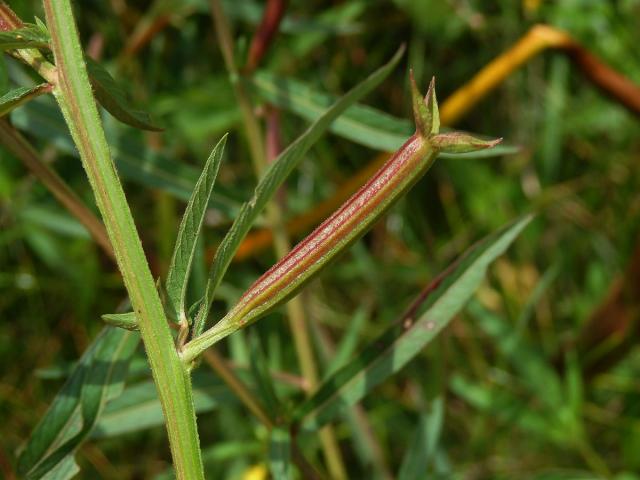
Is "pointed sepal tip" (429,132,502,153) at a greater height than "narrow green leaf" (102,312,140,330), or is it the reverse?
"narrow green leaf" (102,312,140,330)

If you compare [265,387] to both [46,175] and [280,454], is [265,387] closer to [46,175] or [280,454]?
[280,454]

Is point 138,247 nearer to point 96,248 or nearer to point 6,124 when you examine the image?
point 6,124

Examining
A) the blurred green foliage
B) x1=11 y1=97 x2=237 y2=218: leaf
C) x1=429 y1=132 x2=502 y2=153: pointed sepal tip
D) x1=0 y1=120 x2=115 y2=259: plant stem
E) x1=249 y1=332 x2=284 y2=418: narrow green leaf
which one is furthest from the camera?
the blurred green foliage

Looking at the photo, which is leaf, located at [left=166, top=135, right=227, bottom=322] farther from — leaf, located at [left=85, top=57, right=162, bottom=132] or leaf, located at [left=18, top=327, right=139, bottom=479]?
leaf, located at [left=18, top=327, right=139, bottom=479]

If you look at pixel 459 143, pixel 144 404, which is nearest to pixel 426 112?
pixel 459 143

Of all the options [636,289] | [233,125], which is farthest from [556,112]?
[233,125]

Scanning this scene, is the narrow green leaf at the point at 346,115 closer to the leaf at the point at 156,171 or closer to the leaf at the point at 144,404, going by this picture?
the leaf at the point at 156,171

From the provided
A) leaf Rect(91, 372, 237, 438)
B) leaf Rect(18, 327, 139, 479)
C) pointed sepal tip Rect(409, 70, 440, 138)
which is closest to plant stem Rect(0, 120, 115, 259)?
leaf Rect(18, 327, 139, 479)
